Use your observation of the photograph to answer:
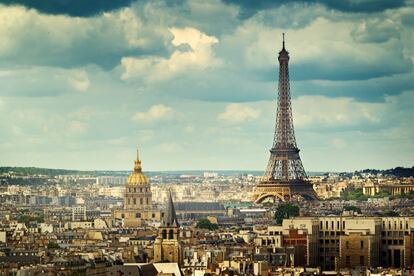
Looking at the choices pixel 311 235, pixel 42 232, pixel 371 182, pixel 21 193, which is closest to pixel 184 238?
pixel 311 235

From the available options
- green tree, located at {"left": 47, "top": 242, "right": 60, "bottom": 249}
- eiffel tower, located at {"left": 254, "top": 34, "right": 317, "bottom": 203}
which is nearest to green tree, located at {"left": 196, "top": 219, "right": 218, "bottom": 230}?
eiffel tower, located at {"left": 254, "top": 34, "right": 317, "bottom": 203}

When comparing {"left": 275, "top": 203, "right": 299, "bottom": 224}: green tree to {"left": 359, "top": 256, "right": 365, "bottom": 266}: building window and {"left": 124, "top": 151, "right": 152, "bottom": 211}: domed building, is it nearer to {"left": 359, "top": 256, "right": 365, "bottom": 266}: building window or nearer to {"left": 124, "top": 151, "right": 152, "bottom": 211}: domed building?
{"left": 359, "top": 256, "right": 365, "bottom": 266}: building window

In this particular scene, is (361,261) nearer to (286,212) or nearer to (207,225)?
(286,212)

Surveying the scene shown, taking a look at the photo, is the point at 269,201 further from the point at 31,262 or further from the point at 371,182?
the point at 31,262

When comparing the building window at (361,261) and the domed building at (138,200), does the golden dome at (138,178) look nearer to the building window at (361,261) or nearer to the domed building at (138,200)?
the domed building at (138,200)

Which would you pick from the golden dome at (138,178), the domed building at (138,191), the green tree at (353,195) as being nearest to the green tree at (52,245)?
the domed building at (138,191)

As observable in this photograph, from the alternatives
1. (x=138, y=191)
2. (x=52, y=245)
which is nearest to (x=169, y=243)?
(x=52, y=245)
